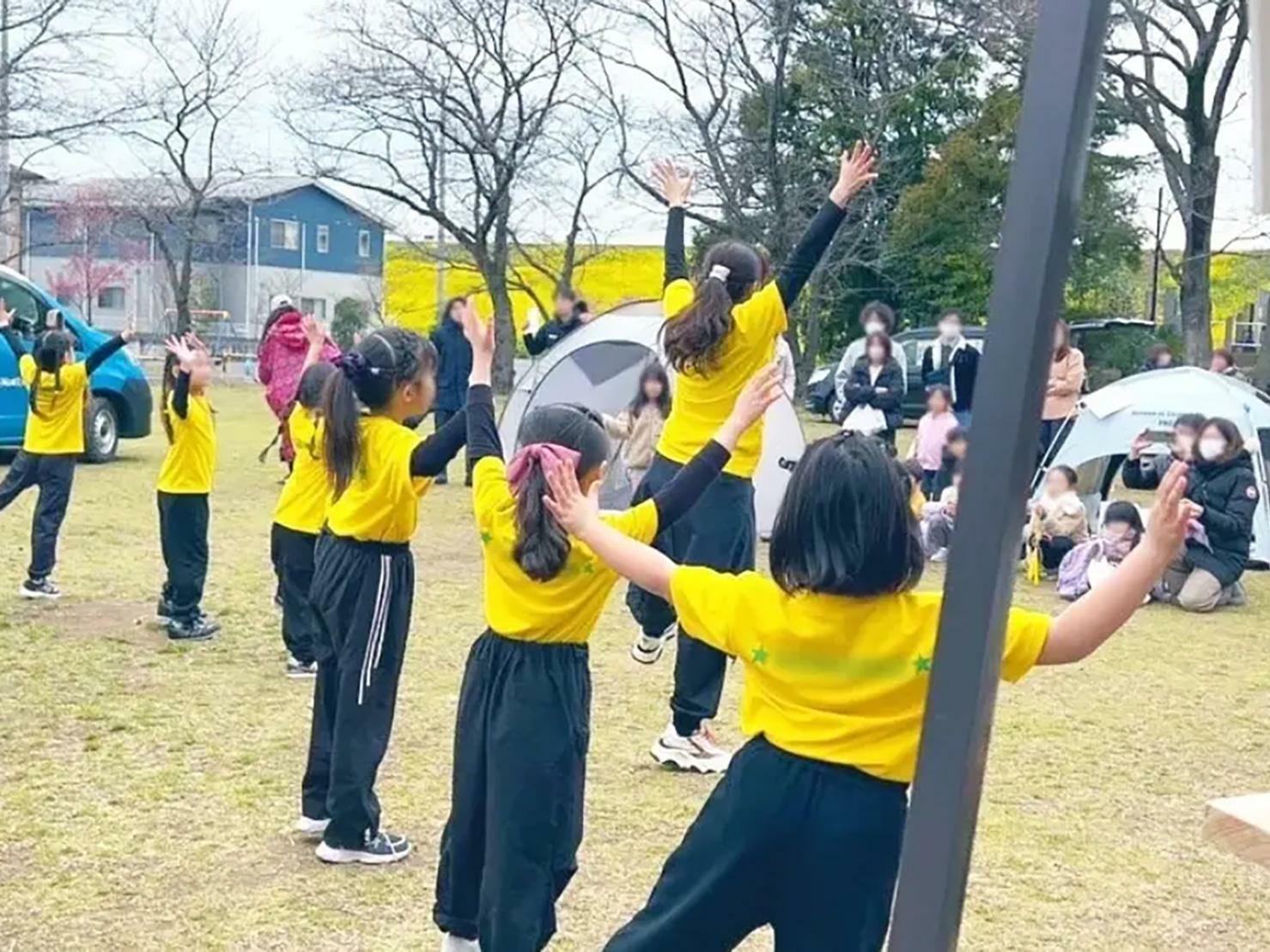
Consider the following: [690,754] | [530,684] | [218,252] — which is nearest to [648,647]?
[690,754]

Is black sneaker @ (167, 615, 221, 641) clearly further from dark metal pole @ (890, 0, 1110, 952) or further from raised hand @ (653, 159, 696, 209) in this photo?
dark metal pole @ (890, 0, 1110, 952)

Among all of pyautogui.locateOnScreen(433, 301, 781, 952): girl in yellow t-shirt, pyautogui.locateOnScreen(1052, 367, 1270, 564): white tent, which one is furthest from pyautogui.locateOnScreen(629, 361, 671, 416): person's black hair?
pyautogui.locateOnScreen(433, 301, 781, 952): girl in yellow t-shirt

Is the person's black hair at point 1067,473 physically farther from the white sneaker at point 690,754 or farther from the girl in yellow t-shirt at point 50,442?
the girl in yellow t-shirt at point 50,442

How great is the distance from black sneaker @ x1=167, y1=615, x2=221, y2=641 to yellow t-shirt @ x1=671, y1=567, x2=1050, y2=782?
519 cm

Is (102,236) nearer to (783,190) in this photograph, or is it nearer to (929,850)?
(783,190)

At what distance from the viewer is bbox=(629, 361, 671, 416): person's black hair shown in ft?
35.4

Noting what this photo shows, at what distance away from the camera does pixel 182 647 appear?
6.97 m

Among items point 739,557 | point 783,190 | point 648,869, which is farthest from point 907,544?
point 783,190

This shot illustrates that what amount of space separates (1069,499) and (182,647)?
19.4 feet

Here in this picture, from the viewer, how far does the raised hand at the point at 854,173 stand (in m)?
3.72

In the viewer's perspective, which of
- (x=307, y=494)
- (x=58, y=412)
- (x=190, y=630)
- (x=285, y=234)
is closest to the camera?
(x=307, y=494)

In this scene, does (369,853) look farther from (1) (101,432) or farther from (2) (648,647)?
(1) (101,432)

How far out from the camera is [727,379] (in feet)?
16.1

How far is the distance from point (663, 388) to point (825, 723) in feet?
27.4
